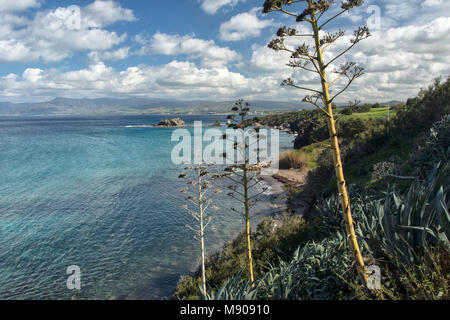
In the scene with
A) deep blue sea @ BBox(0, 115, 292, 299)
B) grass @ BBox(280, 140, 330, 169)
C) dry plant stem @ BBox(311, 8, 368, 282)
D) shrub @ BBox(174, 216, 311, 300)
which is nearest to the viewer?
dry plant stem @ BBox(311, 8, 368, 282)

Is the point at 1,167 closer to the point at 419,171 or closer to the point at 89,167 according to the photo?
the point at 89,167

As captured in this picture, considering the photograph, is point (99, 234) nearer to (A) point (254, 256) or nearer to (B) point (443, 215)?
(A) point (254, 256)

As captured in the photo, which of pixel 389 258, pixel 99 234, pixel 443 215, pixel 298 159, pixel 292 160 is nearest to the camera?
pixel 443 215

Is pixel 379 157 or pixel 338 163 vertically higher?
pixel 338 163

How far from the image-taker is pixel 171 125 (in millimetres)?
136625

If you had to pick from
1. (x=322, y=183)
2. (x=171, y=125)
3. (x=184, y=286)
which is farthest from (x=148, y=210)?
(x=171, y=125)

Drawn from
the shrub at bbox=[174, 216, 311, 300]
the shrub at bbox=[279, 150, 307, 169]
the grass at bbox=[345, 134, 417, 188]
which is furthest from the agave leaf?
the shrub at bbox=[279, 150, 307, 169]

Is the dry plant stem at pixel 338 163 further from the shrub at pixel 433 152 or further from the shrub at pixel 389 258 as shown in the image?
the shrub at pixel 433 152

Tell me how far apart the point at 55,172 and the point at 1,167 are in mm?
12498

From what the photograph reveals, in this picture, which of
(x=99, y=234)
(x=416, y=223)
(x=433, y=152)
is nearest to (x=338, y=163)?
(x=416, y=223)

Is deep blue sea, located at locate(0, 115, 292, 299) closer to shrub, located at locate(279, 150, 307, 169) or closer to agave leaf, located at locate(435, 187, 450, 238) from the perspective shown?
agave leaf, located at locate(435, 187, 450, 238)

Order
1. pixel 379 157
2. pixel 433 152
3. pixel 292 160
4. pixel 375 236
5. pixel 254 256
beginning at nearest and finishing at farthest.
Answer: pixel 375 236 → pixel 433 152 → pixel 254 256 → pixel 379 157 → pixel 292 160

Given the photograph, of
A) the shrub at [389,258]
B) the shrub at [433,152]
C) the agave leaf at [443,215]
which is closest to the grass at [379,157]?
the shrub at [433,152]

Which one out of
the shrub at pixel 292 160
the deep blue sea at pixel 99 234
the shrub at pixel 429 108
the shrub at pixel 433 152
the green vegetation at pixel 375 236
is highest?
the shrub at pixel 429 108
